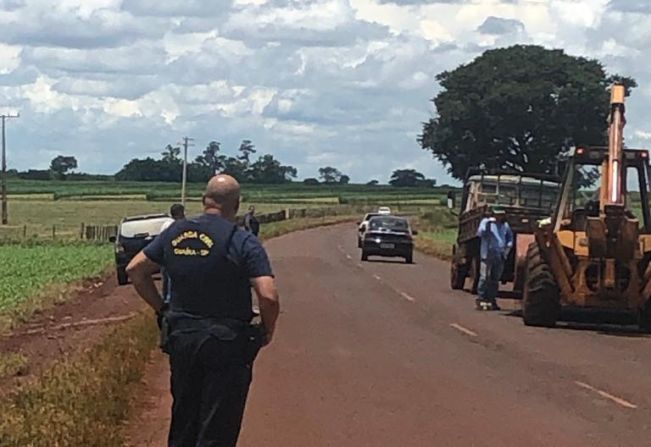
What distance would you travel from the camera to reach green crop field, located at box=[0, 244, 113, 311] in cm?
3403

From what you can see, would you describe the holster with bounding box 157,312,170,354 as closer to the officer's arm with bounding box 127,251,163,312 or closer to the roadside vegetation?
the officer's arm with bounding box 127,251,163,312

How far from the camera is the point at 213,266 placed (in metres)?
8.26

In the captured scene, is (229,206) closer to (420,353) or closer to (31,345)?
(420,353)

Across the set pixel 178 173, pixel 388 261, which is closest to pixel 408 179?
pixel 178 173

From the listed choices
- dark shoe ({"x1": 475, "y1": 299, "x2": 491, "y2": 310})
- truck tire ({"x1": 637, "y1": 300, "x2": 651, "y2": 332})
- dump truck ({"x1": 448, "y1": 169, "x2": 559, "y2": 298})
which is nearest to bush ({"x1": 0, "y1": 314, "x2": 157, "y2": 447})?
truck tire ({"x1": 637, "y1": 300, "x2": 651, "y2": 332})

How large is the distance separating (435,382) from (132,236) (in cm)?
2273

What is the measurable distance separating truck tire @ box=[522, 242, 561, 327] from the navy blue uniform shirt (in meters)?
14.7

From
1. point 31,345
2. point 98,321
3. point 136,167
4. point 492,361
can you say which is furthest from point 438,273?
point 136,167

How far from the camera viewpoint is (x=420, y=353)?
1852 centimetres

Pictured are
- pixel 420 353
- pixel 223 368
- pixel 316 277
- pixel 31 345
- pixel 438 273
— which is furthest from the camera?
pixel 438 273

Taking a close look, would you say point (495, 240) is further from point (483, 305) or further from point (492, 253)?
point (483, 305)

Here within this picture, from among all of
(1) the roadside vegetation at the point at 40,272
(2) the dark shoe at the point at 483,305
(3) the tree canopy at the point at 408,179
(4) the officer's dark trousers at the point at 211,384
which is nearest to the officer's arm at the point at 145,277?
(4) the officer's dark trousers at the point at 211,384

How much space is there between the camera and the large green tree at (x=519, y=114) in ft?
270

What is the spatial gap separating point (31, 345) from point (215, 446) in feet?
46.9
